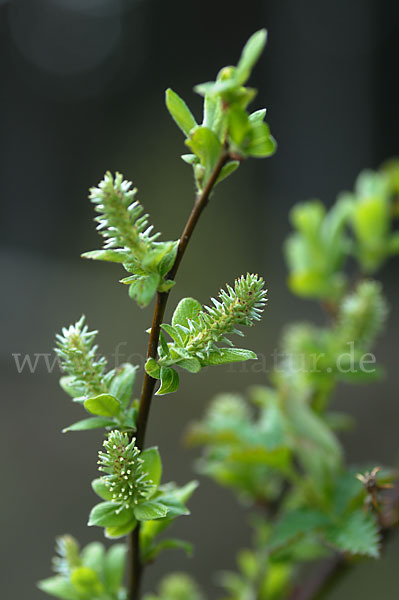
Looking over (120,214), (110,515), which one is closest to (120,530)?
(110,515)

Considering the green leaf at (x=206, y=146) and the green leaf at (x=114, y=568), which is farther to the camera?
the green leaf at (x=114, y=568)

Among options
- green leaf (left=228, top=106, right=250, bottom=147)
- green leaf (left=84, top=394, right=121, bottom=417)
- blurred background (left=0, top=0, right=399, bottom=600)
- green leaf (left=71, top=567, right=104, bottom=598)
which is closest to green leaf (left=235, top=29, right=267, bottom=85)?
green leaf (left=228, top=106, right=250, bottom=147)

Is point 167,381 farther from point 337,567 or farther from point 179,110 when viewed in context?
point 337,567

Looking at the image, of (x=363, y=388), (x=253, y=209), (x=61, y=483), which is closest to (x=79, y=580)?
(x=61, y=483)

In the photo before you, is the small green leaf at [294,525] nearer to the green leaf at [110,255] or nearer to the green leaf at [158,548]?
the green leaf at [158,548]

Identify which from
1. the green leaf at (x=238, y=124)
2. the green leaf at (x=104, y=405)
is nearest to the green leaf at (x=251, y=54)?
the green leaf at (x=238, y=124)

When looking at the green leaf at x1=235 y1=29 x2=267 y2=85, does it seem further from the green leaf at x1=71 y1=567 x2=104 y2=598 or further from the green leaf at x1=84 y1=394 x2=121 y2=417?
the green leaf at x1=71 y1=567 x2=104 y2=598
